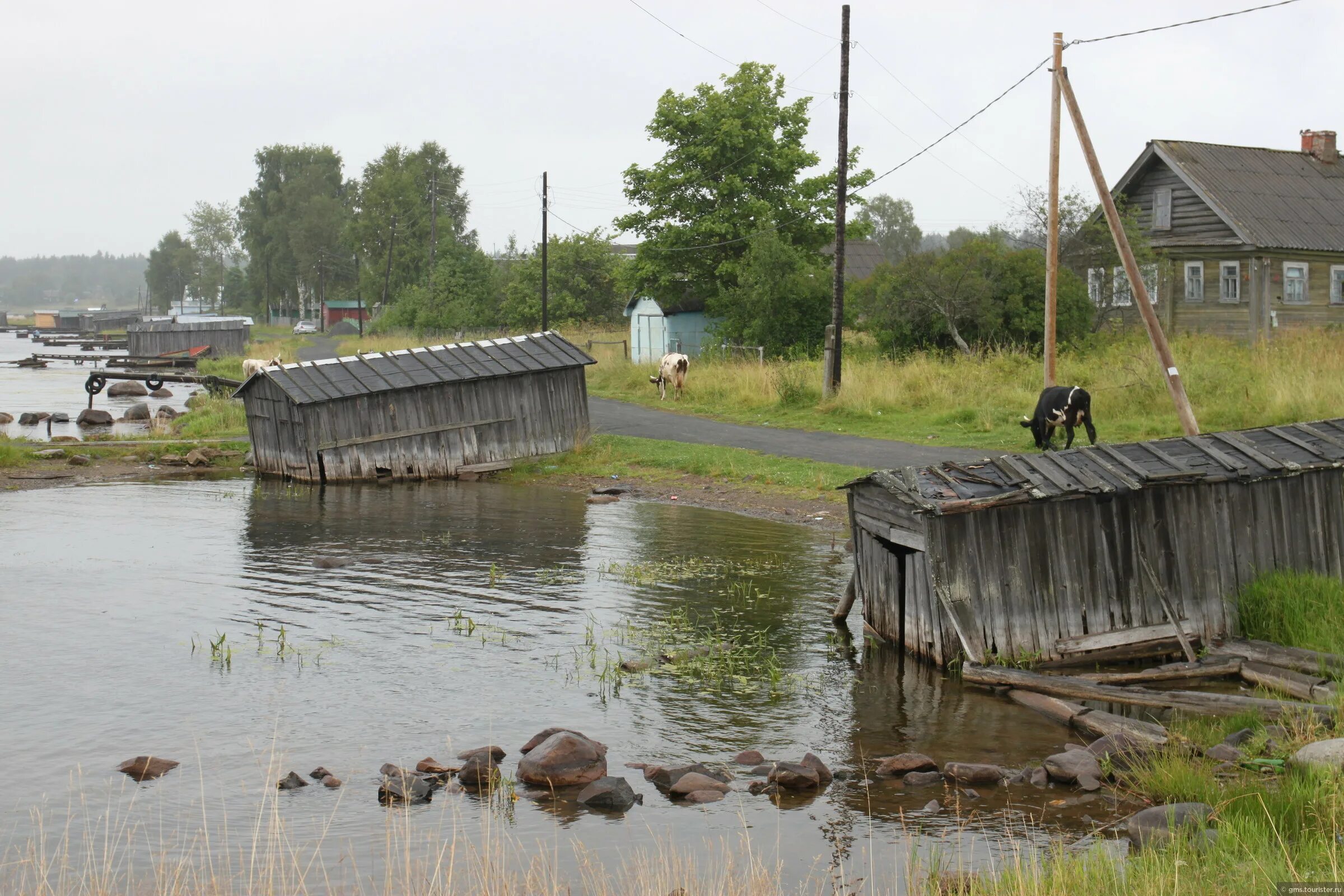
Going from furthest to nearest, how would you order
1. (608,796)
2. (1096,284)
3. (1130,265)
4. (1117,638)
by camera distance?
(1096,284)
(1130,265)
(1117,638)
(608,796)

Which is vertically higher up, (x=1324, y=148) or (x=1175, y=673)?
(x=1324, y=148)

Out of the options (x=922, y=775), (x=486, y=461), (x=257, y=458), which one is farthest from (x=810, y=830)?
(x=257, y=458)

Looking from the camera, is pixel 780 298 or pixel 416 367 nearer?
pixel 416 367

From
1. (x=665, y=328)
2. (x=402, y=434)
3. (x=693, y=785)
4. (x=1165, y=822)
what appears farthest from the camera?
(x=665, y=328)

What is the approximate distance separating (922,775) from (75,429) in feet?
115

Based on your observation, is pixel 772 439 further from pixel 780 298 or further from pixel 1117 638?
pixel 1117 638

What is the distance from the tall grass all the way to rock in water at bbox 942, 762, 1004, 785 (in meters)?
4.31

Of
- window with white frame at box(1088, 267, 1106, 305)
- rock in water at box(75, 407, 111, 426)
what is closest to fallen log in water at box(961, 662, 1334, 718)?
window with white frame at box(1088, 267, 1106, 305)

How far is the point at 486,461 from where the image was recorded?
2633cm

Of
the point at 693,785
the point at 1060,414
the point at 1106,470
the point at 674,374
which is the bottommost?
the point at 693,785

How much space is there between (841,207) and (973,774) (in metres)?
22.6

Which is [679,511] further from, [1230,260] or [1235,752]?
[1230,260]

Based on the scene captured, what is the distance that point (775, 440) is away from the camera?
2677cm

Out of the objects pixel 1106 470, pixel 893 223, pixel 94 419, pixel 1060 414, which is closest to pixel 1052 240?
pixel 1060 414
